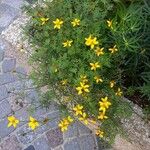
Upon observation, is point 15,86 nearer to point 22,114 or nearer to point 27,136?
point 22,114

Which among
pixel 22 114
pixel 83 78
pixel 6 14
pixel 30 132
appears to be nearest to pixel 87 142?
pixel 30 132

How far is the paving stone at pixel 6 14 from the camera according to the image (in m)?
4.20

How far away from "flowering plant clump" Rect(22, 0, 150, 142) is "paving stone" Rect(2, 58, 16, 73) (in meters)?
0.88

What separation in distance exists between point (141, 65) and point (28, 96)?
1.20 meters

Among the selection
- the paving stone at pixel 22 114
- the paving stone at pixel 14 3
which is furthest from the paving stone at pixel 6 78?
the paving stone at pixel 14 3

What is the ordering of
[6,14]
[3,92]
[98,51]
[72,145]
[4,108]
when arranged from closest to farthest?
[98,51] < [72,145] < [4,108] < [3,92] < [6,14]

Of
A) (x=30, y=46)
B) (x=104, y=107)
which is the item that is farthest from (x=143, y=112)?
(x=30, y=46)

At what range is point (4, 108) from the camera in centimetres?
373

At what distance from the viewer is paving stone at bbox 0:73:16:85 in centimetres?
391

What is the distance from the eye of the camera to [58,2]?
125 inches

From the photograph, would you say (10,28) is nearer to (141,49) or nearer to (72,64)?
(72,64)

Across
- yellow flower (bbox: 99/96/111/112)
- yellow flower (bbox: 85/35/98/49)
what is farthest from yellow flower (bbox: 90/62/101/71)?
yellow flower (bbox: 99/96/111/112)

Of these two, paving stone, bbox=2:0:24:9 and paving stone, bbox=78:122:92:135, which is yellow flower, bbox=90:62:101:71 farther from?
paving stone, bbox=2:0:24:9

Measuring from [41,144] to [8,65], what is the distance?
975 mm
